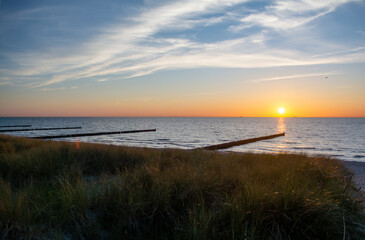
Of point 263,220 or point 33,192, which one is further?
point 33,192

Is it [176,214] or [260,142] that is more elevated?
[176,214]

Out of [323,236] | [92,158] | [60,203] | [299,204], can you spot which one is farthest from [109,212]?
[92,158]

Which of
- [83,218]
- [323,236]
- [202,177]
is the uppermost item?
[202,177]

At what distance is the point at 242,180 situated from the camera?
5520mm

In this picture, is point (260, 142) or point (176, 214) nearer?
point (176, 214)

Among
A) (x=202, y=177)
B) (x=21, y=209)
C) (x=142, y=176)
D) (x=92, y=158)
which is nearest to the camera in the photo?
(x=21, y=209)

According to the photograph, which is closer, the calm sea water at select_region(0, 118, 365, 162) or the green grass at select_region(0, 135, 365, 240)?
the green grass at select_region(0, 135, 365, 240)

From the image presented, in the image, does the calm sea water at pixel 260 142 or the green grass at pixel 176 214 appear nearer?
the green grass at pixel 176 214

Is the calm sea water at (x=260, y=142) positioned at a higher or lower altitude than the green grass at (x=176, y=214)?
lower

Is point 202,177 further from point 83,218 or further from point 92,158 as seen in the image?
point 92,158

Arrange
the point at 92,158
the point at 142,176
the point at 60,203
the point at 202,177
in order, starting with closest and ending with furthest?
1. the point at 60,203
2. the point at 202,177
3. the point at 142,176
4. the point at 92,158

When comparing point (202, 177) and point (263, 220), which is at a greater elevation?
point (202, 177)

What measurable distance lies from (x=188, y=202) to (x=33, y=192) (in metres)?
3.01

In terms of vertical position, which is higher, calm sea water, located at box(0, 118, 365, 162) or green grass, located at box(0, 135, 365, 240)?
green grass, located at box(0, 135, 365, 240)
